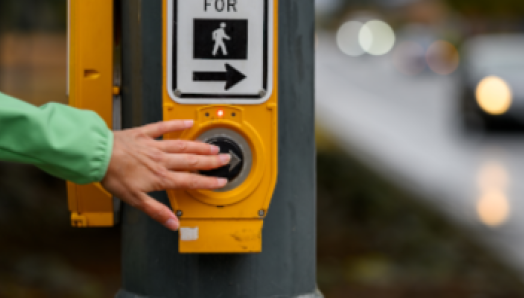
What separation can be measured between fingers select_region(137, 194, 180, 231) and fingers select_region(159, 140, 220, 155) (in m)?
0.12

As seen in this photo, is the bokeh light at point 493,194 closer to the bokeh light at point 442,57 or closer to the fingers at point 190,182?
the fingers at point 190,182

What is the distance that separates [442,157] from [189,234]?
28.3 ft

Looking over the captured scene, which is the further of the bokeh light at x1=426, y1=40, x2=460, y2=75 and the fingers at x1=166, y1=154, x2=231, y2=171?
the bokeh light at x1=426, y1=40, x2=460, y2=75

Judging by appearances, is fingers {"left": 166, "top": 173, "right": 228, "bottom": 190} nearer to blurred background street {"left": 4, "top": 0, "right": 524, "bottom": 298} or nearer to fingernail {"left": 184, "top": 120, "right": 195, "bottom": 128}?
fingernail {"left": 184, "top": 120, "right": 195, "bottom": 128}

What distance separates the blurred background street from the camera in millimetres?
4906

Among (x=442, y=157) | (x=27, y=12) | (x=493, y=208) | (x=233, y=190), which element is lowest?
(x=493, y=208)

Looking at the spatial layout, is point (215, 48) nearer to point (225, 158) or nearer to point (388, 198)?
point (225, 158)

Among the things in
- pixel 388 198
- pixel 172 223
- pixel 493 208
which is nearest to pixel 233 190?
pixel 172 223

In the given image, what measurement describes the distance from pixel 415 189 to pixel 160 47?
20.2 ft

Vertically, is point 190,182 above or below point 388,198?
above

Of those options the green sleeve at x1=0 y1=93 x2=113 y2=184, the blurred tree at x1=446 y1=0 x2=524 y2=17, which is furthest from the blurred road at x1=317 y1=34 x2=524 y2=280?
the blurred tree at x1=446 y1=0 x2=524 y2=17

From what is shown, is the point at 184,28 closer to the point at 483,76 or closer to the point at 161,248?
the point at 161,248

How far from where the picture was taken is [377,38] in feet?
193

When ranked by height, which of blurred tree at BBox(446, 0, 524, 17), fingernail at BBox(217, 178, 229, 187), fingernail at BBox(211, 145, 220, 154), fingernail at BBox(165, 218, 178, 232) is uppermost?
blurred tree at BBox(446, 0, 524, 17)
